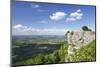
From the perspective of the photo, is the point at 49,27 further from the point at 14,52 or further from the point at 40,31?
the point at 14,52

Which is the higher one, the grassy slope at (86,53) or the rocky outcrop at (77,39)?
the rocky outcrop at (77,39)

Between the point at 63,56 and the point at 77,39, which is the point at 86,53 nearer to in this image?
the point at 77,39

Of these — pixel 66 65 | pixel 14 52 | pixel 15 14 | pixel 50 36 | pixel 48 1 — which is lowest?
pixel 66 65

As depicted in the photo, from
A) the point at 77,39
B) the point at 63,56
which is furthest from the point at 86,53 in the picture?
the point at 63,56

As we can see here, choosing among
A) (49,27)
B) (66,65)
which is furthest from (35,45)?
(66,65)

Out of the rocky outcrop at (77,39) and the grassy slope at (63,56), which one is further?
the rocky outcrop at (77,39)

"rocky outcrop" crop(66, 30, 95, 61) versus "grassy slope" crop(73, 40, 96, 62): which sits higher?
"rocky outcrop" crop(66, 30, 95, 61)

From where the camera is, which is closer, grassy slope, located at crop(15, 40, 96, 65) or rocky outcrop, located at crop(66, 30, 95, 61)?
grassy slope, located at crop(15, 40, 96, 65)

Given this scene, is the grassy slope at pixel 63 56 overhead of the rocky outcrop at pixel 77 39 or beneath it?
beneath
